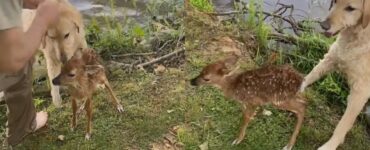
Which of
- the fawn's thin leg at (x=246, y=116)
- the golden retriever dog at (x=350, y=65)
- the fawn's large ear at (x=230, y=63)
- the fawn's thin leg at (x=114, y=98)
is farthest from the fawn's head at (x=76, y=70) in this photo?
the golden retriever dog at (x=350, y=65)

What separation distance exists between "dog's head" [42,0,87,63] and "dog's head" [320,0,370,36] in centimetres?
93

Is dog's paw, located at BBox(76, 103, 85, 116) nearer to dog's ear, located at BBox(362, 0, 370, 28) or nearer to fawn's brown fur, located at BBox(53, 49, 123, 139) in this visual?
fawn's brown fur, located at BBox(53, 49, 123, 139)

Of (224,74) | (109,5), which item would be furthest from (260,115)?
(109,5)

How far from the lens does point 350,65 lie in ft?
7.66

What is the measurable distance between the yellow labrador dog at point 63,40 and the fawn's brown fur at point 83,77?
41mm

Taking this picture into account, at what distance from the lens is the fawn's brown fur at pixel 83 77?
6.73ft

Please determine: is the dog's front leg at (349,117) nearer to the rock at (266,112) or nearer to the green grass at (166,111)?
the green grass at (166,111)

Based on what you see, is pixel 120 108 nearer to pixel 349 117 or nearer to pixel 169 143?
pixel 169 143

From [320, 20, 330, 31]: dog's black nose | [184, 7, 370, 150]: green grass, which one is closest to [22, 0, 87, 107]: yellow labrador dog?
[184, 7, 370, 150]: green grass

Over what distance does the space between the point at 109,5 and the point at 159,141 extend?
0.58 meters

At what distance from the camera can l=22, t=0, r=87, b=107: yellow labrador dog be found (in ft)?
6.91

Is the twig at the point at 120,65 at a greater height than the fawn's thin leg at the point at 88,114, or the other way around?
the twig at the point at 120,65

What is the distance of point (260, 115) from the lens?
2.40 meters

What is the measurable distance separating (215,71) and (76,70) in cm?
51
